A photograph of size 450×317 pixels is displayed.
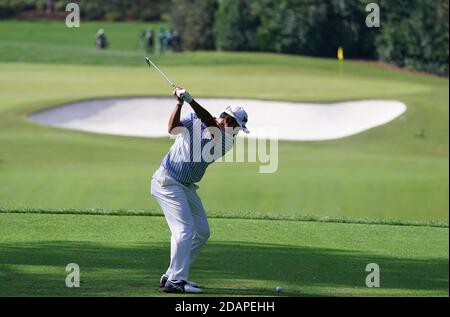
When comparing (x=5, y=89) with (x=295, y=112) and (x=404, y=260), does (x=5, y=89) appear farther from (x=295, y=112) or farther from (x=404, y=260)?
(x=404, y=260)

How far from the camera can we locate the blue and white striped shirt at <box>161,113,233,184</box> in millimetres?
11812

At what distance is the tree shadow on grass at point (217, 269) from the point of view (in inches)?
467

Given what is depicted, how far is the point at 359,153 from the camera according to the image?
34406mm

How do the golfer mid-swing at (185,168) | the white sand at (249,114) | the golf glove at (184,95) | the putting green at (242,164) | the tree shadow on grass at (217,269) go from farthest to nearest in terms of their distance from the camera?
the white sand at (249,114) → the putting green at (242,164) → the tree shadow on grass at (217,269) → the golfer mid-swing at (185,168) → the golf glove at (184,95)

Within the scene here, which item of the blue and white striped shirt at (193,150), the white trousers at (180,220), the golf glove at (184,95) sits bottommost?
the white trousers at (180,220)

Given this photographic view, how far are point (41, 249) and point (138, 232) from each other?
2.15m

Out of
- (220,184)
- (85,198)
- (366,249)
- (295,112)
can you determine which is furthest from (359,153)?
(366,249)

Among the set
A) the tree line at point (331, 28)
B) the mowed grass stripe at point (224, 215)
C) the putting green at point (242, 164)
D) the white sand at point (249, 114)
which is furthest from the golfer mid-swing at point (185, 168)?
the tree line at point (331, 28)

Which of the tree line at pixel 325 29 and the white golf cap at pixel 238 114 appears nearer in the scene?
the white golf cap at pixel 238 114

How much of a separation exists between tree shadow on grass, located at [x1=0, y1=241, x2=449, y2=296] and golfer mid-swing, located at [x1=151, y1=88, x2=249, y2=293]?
0.32 metres

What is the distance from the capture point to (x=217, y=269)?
13344 millimetres

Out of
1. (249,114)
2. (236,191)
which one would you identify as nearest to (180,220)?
(236,191)

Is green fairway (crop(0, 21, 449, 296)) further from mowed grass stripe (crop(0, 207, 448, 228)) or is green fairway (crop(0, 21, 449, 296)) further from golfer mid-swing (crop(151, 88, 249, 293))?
golfer mid-swing (crop(151, 88, 249, 293))

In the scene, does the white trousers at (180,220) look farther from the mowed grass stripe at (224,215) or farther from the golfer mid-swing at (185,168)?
the mowed grass stripe at (224,215)
